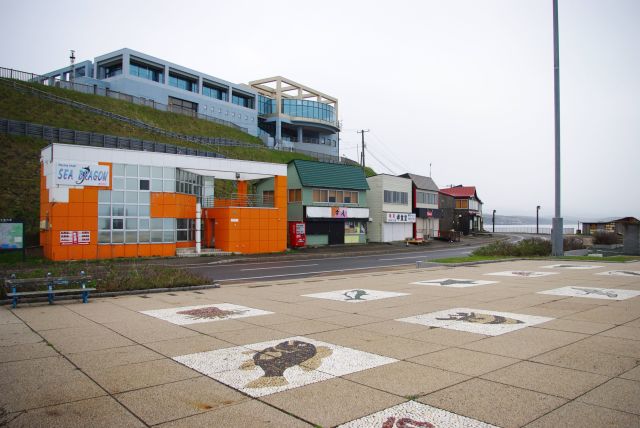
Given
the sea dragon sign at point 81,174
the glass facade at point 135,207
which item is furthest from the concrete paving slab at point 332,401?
the glass facade at point 135,207

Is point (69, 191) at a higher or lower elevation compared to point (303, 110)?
lower

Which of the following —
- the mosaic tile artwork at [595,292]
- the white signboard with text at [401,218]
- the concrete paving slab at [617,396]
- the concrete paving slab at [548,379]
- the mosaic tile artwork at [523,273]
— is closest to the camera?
the concrete paving slab at [617,396]

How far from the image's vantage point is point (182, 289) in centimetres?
1535

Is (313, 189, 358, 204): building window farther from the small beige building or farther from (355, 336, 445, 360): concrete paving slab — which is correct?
(355, 336, 445, 360): concrete paving slab

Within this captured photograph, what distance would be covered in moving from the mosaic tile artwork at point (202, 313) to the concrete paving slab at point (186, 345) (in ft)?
5.39

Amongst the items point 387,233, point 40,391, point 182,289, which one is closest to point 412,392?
point 40,391

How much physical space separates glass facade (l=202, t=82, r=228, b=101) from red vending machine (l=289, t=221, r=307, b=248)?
48347mm

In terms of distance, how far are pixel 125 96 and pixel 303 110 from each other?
128 ft

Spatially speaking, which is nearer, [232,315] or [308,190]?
[232,315]

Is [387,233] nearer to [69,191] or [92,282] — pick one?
[69,191]

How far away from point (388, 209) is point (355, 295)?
4094 centimetres

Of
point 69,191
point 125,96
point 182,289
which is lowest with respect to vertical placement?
point 182,289

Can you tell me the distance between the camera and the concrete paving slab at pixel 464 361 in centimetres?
649

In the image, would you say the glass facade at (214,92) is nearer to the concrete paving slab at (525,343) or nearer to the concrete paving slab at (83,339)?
the concrete paving slab at (83,339)
